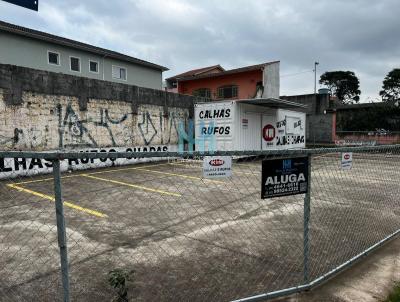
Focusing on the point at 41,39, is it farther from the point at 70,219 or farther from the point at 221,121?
the point at 70,219

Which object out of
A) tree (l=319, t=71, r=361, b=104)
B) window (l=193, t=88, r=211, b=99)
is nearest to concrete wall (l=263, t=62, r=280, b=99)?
window (l=193, t=88, r=211, b=99)

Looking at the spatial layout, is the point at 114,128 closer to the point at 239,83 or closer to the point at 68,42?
the point at 68,42

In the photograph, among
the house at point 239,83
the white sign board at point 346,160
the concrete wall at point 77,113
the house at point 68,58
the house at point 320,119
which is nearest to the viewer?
the white sign board at point 346,160

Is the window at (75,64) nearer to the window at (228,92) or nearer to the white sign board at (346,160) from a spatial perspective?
the window at (228,92)

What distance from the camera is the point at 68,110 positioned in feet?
40.7

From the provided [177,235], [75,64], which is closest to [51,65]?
[75,64]

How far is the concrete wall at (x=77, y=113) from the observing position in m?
10.8

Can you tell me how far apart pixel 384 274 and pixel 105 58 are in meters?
25.5

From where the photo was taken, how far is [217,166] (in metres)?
2.99

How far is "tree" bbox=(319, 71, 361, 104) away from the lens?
226 ft

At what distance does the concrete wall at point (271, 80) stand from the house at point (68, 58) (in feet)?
33.1

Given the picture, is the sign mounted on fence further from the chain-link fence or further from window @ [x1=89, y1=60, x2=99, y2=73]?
window @ [x1=89, y1=60, x2=99, y2=73]

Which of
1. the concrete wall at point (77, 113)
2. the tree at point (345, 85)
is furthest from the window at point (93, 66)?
the tree at point (345, 85)

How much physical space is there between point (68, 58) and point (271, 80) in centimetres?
1501
